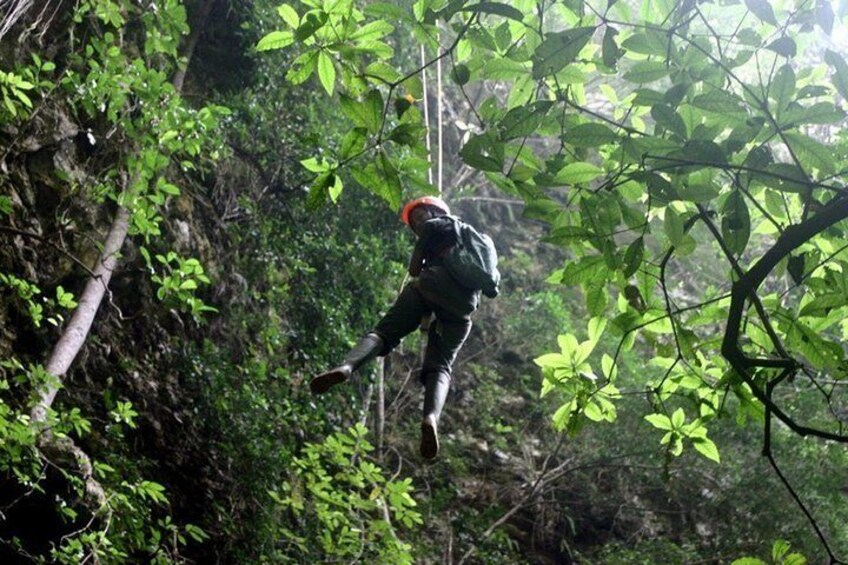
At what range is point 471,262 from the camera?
12.2 ft

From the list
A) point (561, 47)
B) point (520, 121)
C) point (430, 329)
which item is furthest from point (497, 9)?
point (430, 329)

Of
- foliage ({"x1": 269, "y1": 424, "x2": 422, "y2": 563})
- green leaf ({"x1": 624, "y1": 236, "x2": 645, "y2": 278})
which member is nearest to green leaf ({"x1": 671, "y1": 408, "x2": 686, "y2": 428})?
green leaf ({"x1": 624, "y1": 236, "x2": 645, "y2": 278})

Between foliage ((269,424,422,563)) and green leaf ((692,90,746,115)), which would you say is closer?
green leaf ((692,90,746,115))

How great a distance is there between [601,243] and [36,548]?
3.35 meters

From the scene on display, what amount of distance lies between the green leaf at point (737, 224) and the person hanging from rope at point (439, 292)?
208 centimetres

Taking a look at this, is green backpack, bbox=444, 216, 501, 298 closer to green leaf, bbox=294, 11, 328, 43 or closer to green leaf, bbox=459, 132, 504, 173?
green leaf, bbox=459, 132, 504, 173

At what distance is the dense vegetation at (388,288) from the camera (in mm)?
1716

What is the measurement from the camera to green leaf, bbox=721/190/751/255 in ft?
5.28

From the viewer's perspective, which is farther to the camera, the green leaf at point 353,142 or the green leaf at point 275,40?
the green leaf at point 275,40

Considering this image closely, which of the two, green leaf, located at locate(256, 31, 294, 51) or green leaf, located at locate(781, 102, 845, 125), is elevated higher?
green leaf, located at locate(781, 102, 845, 125)

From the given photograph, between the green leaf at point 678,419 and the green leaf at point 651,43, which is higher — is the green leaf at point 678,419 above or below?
below

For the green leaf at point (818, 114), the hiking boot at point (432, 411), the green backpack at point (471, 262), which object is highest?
the green leaf at point (818, 114)

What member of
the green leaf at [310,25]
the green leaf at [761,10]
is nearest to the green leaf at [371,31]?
the green leaf at [310,25]

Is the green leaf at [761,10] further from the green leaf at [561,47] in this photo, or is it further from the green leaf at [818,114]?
the green leaf at [561,47]
